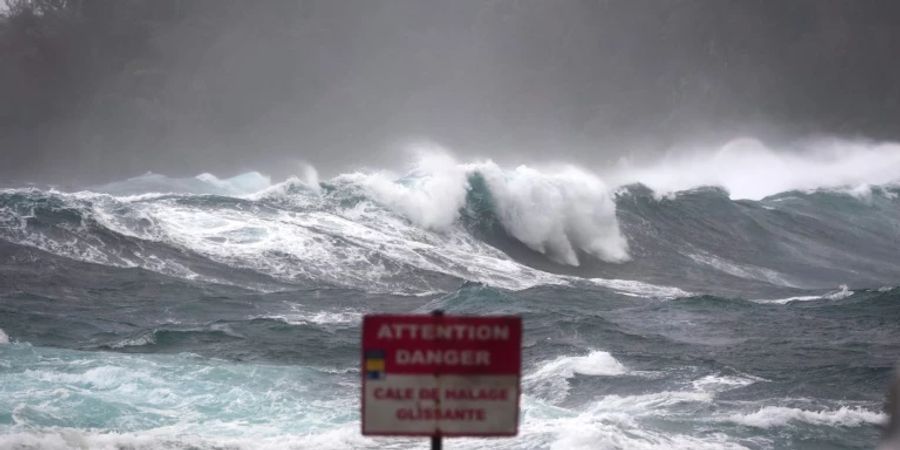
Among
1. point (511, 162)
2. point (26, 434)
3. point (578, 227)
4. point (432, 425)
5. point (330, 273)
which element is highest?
point (511, 162)

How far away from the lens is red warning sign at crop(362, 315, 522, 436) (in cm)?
368

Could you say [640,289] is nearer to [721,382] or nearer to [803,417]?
[721,382]

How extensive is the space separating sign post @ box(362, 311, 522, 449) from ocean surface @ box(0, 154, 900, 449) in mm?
6838

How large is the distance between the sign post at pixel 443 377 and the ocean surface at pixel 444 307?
269 inches

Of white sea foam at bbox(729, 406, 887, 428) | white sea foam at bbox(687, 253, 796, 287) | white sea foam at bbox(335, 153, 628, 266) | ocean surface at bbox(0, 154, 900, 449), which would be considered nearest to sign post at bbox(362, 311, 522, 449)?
ocean surface at bbox(0, 154, 900, 449)

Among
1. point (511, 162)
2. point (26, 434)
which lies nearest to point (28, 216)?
point (26, 434)

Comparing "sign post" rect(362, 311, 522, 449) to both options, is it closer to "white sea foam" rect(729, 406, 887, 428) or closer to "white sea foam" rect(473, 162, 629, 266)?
"white sea foam" rect(729, 406, 887, 428)

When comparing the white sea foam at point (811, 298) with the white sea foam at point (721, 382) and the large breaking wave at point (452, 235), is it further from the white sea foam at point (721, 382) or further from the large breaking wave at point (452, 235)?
the white sea foam at point (721, 382)

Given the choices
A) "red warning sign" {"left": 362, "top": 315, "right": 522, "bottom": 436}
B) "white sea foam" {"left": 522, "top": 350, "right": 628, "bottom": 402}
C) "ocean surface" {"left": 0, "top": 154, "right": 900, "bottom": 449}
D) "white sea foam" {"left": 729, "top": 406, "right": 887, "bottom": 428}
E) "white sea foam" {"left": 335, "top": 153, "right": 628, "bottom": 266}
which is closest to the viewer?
"red warning sign" {"left": 362, "top": 315, "right": 522, "bottom": 436}

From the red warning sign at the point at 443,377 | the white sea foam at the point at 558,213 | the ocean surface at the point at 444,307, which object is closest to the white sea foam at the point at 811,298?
Result: the ocean surface at the point at 444,307

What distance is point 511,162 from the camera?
7919 cm

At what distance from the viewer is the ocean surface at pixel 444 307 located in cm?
1146

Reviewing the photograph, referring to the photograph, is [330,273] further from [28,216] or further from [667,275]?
[667,275]

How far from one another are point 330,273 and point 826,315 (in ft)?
34.2
